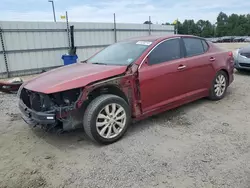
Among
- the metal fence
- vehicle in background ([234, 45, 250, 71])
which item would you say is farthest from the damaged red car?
the metal fence

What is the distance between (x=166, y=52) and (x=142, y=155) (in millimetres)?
1934

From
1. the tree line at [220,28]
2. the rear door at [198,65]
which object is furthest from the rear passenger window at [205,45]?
the tree line at [220,28]

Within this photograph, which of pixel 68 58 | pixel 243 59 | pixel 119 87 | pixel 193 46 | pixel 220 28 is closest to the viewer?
pixel 119 87

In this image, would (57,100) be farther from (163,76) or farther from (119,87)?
(163,76)

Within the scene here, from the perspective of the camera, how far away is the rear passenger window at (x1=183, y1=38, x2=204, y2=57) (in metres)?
4.64

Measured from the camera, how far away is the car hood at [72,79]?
10.5 feet

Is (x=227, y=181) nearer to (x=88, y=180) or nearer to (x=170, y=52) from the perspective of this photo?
(x=88, y=180)

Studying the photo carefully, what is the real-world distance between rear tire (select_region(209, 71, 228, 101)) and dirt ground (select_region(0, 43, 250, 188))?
747 millimetres

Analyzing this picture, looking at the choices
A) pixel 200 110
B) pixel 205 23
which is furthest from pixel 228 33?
pixel 200 110

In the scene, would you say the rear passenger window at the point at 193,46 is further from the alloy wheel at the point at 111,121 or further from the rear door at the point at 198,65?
the alloy wheel at the point at 111,121

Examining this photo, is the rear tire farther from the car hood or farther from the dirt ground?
the car hood

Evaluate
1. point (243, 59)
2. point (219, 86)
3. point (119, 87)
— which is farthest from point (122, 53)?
point (243, 59)

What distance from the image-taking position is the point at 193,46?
482 cm

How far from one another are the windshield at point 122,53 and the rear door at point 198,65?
38.4 inches
